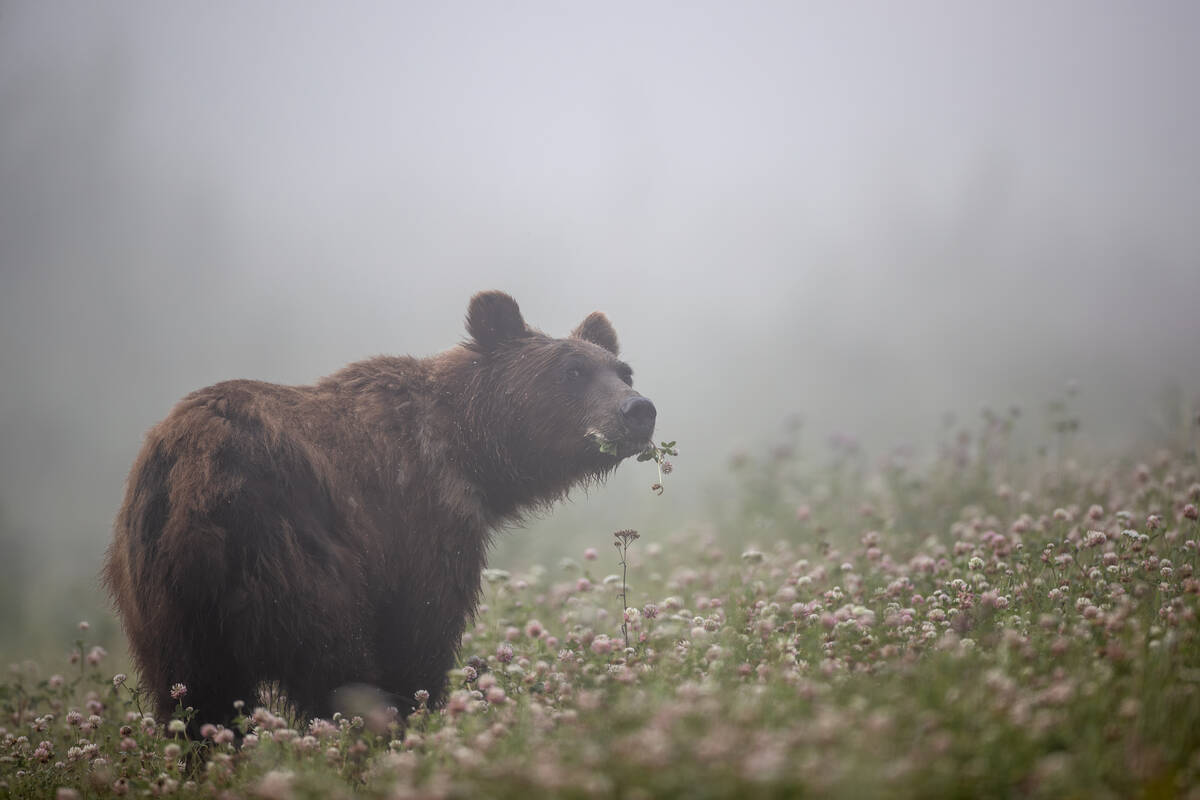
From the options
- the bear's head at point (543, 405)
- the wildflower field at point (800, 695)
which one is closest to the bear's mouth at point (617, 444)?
the bear's head at point (543, 405)

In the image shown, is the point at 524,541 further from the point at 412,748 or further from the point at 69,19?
the point at 69,19

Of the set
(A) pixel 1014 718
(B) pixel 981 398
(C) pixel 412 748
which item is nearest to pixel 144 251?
(B) pixel 981 398

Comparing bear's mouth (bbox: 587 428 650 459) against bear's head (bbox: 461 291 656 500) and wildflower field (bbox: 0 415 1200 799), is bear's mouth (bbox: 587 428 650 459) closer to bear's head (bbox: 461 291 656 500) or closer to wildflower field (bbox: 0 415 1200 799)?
bear's head (bbox: 461 291 656 500)

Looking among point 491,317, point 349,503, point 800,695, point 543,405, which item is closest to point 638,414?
point 543,405

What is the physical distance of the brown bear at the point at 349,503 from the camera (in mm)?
3730

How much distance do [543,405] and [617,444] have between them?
583 millimetres

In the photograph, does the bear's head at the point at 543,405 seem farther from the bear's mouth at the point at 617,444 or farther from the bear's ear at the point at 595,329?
the bear's ear at the point at 595,329

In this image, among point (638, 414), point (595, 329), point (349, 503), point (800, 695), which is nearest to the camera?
point (800, 695)

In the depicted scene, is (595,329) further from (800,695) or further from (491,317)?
(800,695)

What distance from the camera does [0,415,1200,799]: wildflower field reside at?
2.06m

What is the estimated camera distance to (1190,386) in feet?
51.6

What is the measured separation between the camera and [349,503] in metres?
4.36

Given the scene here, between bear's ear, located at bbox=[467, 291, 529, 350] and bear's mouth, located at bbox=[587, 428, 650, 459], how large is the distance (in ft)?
3.24

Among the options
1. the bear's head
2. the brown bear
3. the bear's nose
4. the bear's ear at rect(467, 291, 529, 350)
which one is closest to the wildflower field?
the brown bear
